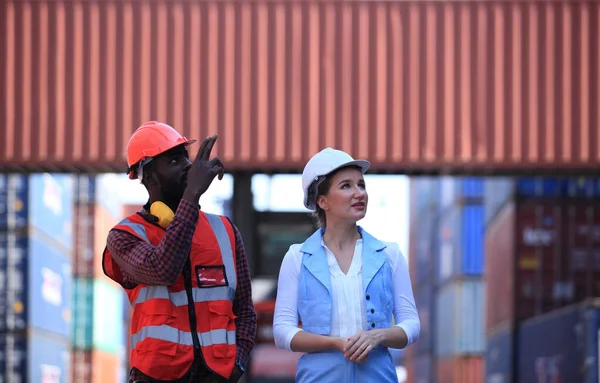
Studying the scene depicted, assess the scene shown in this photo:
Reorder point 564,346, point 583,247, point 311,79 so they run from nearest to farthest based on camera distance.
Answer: point 311,79
point 564,346
point 583,247

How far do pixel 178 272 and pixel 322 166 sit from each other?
2.61ft

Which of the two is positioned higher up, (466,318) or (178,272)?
(178,272)

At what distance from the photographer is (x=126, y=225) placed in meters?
4.04

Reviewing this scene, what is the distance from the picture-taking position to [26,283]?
2317 centimetres

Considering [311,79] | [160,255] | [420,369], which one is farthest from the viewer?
[420,369]

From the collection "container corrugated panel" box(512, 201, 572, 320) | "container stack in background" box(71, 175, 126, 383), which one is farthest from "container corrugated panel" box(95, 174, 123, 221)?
A: "container corrugated panel" box(512, 201, 572, 320)

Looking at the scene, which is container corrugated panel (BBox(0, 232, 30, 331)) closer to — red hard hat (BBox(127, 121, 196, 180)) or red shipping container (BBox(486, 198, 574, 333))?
red shipping container (BBox(486, 198, 574, 333))

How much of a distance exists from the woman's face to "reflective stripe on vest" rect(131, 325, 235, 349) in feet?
2.21

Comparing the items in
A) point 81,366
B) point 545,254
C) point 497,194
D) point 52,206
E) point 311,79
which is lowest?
point 81,366

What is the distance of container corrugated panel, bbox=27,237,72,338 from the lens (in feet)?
77.7

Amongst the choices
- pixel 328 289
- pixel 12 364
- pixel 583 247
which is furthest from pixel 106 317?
pixel 328 289

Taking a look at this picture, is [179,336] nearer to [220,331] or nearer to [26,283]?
[220,331]

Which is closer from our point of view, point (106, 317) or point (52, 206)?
point (52, 206)

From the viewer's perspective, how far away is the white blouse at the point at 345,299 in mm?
4184
